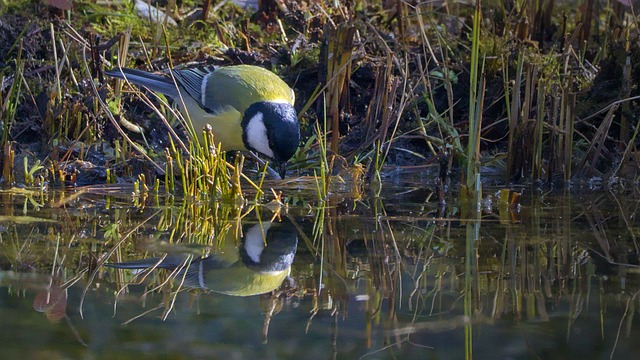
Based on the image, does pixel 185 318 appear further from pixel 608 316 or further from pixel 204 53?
pixel 204 53

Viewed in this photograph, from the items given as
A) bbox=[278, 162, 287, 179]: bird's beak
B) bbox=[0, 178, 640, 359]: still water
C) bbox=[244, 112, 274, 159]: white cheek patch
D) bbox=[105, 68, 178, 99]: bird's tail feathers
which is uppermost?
bbox=[105, 68, 178, 99]: bird's tail feathers

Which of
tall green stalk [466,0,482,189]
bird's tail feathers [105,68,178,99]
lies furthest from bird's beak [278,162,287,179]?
tall green stalk [466,0,482,189]

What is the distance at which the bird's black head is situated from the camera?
4.14 metres

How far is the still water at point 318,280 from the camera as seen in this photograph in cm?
198

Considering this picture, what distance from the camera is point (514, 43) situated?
5.06m

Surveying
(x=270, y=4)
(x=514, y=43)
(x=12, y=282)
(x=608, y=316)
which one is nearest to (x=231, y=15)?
(x=270, y=4)

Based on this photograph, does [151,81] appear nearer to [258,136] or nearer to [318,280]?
[258,136]

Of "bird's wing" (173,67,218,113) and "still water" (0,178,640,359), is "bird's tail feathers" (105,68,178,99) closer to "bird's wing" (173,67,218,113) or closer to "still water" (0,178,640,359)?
"bird's wing" (173,67,218,113)

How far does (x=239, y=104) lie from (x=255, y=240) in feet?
5.02

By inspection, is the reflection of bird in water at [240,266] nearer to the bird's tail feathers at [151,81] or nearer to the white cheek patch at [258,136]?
the white cheek patch at [258,136]

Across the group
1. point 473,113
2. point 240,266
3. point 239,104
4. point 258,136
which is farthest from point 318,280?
point 239,104

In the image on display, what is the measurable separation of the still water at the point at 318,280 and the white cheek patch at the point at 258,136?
0.53 metres

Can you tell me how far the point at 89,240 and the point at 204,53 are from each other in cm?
254

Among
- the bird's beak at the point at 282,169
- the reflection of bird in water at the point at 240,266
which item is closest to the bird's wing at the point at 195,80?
the bird's beak at the point at 282,169
